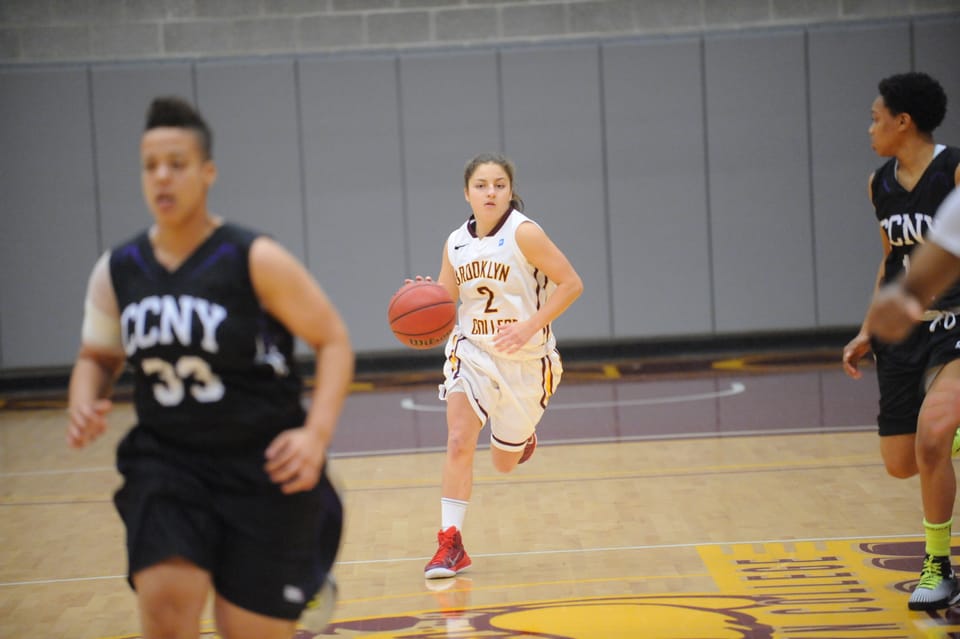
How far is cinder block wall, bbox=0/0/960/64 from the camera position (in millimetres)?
12812

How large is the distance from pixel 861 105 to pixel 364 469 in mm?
7572

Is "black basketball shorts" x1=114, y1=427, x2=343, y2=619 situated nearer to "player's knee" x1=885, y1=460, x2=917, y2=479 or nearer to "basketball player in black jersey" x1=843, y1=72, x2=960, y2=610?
"basketball player in black jersey" x1=843, y1=72, x2=960, y2=610

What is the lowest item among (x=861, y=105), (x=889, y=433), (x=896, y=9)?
(x=889, y=433)

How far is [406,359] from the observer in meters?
13.0

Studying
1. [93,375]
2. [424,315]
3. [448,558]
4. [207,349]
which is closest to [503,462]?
[448,558]

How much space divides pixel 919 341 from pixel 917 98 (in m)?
0.88

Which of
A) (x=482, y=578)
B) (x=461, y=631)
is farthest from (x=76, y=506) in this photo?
(x=461, y=631)

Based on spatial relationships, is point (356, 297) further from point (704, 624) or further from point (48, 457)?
point (704, 624)

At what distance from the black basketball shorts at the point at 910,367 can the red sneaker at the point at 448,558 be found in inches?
71.5

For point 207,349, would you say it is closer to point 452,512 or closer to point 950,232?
point 950,232

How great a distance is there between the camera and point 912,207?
4449mm

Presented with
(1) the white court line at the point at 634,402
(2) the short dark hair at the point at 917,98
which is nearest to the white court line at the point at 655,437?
(1) the white court line at the point at 634,402

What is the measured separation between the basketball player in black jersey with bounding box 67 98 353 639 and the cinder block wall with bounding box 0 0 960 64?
1024 centimetres

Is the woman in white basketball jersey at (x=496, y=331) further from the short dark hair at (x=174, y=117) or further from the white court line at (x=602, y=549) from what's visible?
the short dark hair at (x=174, y=117)
